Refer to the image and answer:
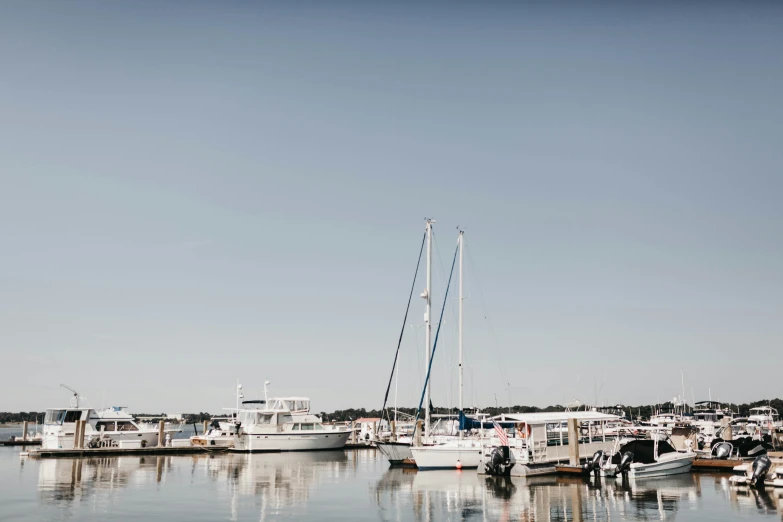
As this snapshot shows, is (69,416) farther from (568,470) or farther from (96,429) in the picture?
(568,470)

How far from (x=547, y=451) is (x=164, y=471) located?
2269 centimetres

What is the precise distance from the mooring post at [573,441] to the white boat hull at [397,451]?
430 inches

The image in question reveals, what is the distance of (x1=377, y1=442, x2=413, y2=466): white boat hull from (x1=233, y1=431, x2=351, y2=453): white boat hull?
1852 cm

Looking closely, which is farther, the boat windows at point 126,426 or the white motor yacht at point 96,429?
the boat windows at point 126,426

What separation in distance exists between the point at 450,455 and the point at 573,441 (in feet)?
23.5

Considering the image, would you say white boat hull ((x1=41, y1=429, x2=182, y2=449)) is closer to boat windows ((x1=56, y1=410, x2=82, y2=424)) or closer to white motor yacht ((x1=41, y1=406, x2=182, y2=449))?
white motor yacht ((x1=41, y1=406, x2=182, y2=449))

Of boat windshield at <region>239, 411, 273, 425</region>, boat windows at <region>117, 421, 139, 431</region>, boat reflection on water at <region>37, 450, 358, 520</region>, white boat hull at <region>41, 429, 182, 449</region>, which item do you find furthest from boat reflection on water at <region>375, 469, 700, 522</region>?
boat windows at <region>117, 421, 139, 431</region>

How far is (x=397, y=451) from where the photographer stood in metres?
44.2

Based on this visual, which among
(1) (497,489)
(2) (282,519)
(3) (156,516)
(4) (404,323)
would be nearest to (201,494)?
(3) (156,516)

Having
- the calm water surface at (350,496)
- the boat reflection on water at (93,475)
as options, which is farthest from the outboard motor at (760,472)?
the boat reflection on water at (93,475)

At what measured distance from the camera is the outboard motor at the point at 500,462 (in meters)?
36.5

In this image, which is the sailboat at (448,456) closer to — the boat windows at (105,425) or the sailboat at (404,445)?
the sailboat at (404,445)

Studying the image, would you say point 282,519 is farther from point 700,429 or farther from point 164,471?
point 700,429

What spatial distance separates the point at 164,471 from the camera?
41.9 metres
